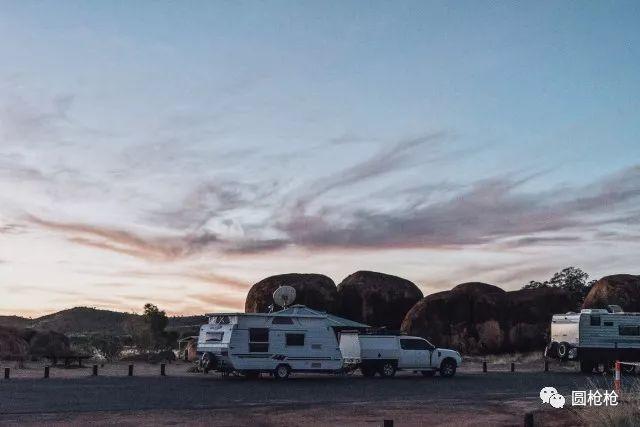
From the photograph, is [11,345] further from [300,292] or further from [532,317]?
[532,317]

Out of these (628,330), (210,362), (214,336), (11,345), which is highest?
(628,330)

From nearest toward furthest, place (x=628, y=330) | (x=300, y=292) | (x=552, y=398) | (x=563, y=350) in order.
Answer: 1. (x=552, y=398)
2. (x=628, y=330)
3. (x=563, y=350)
4. (x=300, y=292)

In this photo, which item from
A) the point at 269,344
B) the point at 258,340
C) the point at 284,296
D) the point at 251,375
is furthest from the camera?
the point at 284,296

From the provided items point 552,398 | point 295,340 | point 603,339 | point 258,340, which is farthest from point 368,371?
point 552,398

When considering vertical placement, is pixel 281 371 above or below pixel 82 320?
below

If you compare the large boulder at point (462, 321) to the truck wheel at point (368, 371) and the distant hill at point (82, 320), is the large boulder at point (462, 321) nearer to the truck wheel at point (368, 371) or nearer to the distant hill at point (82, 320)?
the truck wheel at point (368, 371)

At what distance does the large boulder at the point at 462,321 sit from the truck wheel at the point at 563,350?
12478 mm

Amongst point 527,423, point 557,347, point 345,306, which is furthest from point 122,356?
point 527,423

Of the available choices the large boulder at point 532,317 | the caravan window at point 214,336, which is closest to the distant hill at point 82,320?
the large boulder at point 532,317

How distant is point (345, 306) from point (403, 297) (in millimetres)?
4179

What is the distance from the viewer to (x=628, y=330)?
40312 millimetres

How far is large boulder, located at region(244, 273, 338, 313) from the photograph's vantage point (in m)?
56.2

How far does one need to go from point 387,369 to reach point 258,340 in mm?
6437

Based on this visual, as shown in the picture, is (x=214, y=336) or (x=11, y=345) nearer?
(x=214, y=336)
